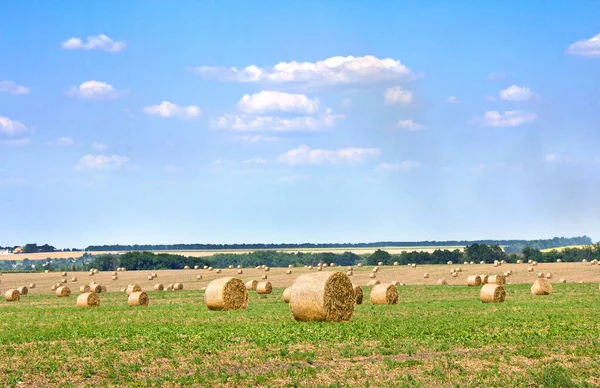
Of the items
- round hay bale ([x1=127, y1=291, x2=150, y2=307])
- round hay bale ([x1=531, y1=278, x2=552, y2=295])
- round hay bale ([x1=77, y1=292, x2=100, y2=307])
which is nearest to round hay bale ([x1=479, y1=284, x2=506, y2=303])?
round hay bale ([x1=531, y1=278, x2=552, y2=295])

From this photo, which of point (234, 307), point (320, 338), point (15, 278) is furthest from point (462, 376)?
point (15, 278)

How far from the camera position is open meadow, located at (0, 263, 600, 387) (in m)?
20.6

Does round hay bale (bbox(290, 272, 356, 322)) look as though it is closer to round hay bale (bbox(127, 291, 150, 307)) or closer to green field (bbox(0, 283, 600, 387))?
green field (bbox(0, 283, 600, 387))

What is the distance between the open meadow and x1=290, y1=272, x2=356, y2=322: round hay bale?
88 cm

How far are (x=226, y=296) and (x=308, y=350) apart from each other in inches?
738

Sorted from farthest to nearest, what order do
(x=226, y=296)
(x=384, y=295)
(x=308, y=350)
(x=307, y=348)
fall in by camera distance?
(x=384, y=295) → (x=226, y=296) → (x=307, y=348) → (x=308, y=350)

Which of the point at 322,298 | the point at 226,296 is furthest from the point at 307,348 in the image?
the point at 226,296

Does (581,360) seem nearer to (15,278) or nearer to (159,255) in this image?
(15,278)

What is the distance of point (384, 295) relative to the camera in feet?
153

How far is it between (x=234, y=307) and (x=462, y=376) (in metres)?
24.3

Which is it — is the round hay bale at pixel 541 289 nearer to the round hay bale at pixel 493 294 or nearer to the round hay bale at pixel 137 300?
the round hay bale at pixel 493 294

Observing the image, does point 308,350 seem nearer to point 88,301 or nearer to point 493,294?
point 493,294

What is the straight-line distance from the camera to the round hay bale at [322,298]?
33.6 m

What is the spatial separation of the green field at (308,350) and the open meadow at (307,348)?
0.04 metres
